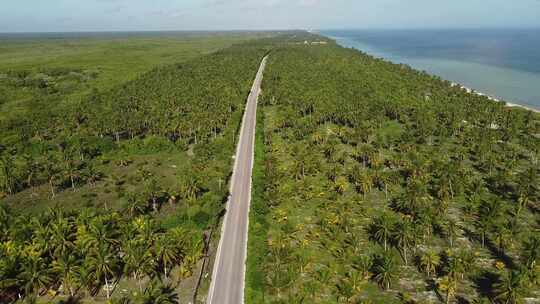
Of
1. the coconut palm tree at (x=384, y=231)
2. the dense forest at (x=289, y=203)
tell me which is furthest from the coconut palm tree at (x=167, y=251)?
the coconut palm tree at (x=384, y=231)

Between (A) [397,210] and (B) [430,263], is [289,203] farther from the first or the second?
(B) [430,263]

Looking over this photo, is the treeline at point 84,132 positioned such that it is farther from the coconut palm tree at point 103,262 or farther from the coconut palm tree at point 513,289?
the coconut palm tree at point 513,289

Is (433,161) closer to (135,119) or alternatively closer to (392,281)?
(392,281)

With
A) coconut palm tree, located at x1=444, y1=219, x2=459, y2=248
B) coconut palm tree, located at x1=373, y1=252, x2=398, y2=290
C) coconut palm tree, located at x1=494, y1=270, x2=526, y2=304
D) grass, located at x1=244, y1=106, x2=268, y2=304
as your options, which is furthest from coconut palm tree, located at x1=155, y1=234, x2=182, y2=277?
coconut palm tree, located at x1=444, y1=219, x2=459, y2=248

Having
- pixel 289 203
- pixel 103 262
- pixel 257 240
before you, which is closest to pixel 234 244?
pixel 257 240

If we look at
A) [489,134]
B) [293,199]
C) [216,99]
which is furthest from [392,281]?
[216,99]

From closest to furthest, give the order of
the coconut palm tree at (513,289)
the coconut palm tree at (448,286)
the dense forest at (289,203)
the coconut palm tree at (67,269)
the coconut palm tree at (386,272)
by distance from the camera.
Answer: the coconut palm tree at (513,289)
the coconut palm tree at (67,269)
the coconut palm tree at (448,286)
the dense forest at (289,203)
the coconut palm tree at (386,272)
